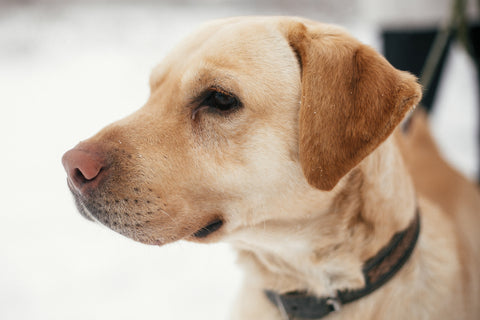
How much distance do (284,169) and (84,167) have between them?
73cm

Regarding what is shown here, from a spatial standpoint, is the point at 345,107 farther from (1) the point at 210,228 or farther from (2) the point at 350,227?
(1) the point at 210,228

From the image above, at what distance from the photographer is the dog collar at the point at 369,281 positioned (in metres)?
1.74

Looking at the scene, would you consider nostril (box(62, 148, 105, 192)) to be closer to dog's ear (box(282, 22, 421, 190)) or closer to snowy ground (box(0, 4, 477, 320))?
dog's ear (box(282, 22, 421, 190))

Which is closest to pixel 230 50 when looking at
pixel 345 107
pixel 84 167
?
pixel 345 107

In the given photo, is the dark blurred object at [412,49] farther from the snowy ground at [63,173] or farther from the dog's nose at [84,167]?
the dog's nose at [84,167]

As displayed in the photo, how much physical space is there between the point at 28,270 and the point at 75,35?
7030 millimetres

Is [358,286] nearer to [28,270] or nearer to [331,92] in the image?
[331,92]

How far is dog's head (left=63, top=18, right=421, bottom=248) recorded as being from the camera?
5.11 ft

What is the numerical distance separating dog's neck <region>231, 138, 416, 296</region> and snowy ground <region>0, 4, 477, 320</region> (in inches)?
23.8

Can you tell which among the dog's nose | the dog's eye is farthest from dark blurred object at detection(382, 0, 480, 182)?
the dog's nose

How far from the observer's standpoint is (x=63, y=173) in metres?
4.69

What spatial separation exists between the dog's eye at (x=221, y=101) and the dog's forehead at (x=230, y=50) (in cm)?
8

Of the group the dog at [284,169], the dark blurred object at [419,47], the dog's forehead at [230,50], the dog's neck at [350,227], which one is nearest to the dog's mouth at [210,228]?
the dog at [284,169]

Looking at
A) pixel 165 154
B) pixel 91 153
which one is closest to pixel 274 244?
A: pixel 165 154
